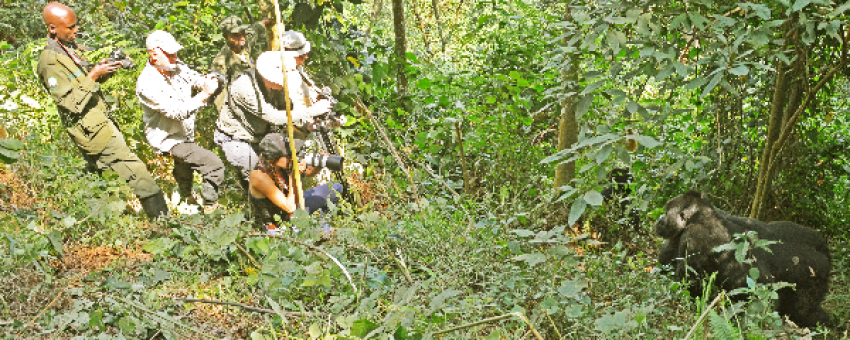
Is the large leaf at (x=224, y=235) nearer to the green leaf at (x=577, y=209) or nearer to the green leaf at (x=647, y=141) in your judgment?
the green leaf at (x=577, y=209)

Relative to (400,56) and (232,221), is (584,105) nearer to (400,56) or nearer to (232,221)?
(232,221)

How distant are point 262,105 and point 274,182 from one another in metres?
0.58

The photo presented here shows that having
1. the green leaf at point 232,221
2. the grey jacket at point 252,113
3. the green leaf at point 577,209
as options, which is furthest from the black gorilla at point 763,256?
the grey jacket at point 252,113

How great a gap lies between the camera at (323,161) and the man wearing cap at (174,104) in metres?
1.06

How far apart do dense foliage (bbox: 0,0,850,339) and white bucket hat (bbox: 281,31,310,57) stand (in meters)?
0.21

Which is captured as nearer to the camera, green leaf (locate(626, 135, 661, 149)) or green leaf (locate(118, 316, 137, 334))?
green leaf (locate(626, 135, 661, 149))

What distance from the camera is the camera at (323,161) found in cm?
442

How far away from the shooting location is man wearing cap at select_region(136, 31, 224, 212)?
4645 mm

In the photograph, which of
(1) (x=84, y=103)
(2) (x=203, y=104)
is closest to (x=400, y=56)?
(2) (x=203, y=104)

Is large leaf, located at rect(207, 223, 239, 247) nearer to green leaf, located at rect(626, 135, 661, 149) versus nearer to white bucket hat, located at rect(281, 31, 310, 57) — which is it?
green leaf, located at rect(626, 135, 661, 149)

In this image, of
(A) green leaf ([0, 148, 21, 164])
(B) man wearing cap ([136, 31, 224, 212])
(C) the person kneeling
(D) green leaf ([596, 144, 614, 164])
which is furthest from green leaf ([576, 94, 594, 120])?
(B) man wearing cap ([136, 31, 224, 212])

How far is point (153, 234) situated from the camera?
446cm

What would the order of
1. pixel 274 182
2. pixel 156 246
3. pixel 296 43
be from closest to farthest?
pixel 156 246 → pixel 296 43 → pixel 274 182

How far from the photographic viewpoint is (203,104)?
16.0ft
